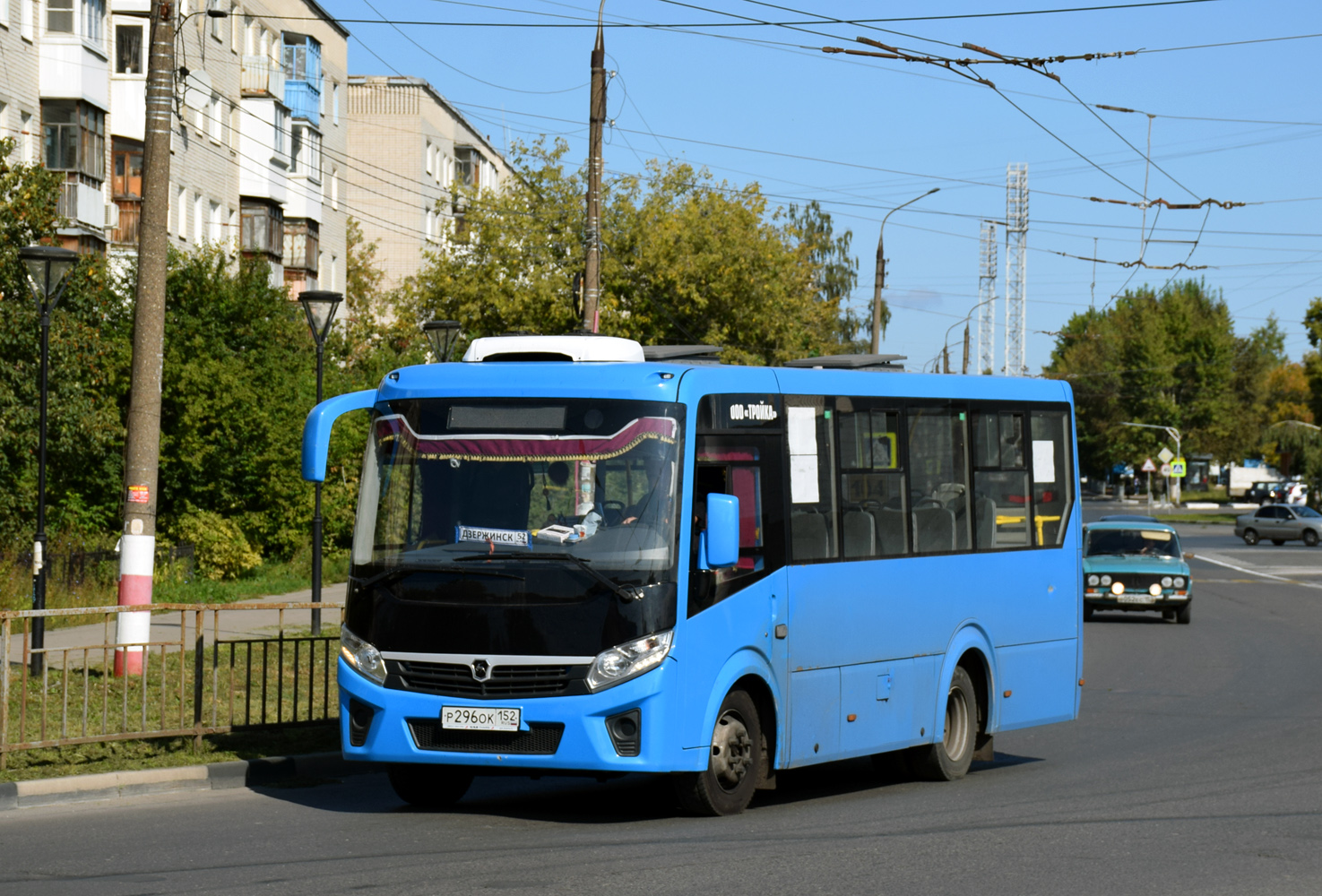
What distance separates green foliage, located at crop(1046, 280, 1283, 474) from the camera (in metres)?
116

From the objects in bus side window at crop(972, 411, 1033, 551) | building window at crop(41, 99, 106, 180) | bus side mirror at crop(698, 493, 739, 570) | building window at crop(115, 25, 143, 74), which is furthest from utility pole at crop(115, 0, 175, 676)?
building window at crop(115, 25, 143, 74)

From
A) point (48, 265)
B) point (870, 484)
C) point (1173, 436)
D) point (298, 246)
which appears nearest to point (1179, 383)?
point (1173, 436)

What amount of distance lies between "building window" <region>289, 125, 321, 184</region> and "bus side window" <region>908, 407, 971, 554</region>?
1755 inches

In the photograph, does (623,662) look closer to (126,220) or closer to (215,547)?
(215,547)

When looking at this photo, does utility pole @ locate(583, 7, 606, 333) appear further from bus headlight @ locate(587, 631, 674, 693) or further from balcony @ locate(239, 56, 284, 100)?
balcony @ locate(239, 56, 284, 100)

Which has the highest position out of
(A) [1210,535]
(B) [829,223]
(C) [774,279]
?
(B) [829,223]

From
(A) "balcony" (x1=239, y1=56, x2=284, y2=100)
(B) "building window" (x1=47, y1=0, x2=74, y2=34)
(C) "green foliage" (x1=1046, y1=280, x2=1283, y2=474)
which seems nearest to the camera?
(B) "building window" (x1=47, y1=0, x2=74, y2=34)

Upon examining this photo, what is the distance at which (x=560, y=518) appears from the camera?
31.9 feet

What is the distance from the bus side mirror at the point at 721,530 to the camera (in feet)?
31.7

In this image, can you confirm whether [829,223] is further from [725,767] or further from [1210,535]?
[725,767]

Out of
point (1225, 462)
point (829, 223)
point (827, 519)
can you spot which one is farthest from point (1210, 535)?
point (827, 519)

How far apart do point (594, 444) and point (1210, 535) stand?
6705cm

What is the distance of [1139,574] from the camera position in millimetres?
28469

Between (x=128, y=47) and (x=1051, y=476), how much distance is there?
35.6m
